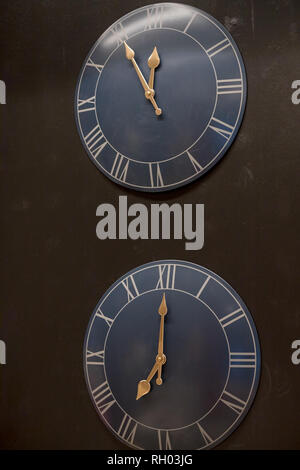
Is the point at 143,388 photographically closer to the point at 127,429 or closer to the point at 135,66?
the point at 127,429

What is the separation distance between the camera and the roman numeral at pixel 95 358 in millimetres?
1619

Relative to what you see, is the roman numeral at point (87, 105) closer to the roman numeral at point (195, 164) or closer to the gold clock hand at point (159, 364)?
the roman numeral at point (195, 164)

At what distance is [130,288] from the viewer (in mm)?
1610

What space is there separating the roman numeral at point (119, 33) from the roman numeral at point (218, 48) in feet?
0.98

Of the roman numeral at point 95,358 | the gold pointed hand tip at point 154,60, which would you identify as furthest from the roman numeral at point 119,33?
the roman numeral at point 95,358

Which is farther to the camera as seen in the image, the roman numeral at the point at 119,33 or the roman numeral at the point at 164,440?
the roman numeral at the point at 119,33

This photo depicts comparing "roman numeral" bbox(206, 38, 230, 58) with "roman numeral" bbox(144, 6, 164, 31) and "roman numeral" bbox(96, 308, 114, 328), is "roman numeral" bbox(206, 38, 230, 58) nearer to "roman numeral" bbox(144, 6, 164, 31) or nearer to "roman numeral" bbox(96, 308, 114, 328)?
"roman numeral" bbox(144, 6, 164, 31)

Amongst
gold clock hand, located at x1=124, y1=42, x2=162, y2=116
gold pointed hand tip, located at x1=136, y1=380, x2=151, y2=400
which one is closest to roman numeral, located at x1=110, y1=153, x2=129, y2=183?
gold clock hand, located at x1=124, y1=42, x2=162, y2=116

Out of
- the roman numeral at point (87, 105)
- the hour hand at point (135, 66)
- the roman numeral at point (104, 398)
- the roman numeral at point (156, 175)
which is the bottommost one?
the roman numeral at point (104, 398)

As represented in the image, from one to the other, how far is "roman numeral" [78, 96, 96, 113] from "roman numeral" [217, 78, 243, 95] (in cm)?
43

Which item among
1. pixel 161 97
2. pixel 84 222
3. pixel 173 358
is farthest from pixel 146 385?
pixel 161 97

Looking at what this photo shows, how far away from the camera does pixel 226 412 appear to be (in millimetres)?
1507

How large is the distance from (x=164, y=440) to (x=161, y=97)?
43.8 inches
